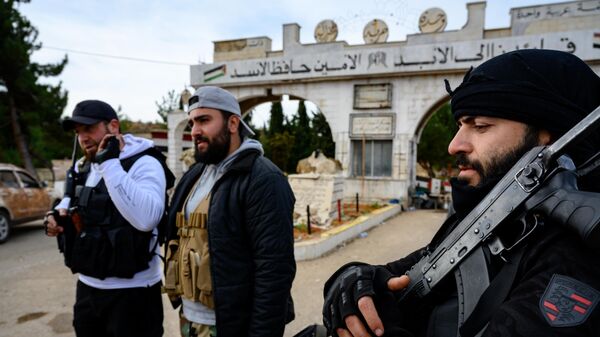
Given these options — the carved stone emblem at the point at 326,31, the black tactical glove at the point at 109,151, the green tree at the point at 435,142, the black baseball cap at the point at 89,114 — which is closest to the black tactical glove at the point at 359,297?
the black tactical glove at the point at 109,151

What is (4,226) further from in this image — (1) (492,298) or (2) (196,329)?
(1) (492,298)

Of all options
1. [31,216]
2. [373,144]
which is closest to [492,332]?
[31,216]

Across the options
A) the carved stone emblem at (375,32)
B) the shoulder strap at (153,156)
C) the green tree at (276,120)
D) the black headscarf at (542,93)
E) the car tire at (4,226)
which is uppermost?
the carved stone emblem at (375,32)

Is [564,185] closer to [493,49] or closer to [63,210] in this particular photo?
[63,210]

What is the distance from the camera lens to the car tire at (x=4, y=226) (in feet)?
22.6

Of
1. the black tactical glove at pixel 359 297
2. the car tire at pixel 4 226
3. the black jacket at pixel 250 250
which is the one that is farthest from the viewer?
the car tire at pixel 4 226

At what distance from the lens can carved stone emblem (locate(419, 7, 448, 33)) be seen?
12766 mm

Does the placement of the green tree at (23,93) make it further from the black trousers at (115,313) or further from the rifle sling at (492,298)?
the rifle sling at (492,298)

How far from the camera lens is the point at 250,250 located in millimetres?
1772

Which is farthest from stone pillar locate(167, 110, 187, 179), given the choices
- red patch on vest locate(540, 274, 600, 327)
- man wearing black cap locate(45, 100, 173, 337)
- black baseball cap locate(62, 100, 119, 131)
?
red patch on vest locate(540, 274, 600, 327)

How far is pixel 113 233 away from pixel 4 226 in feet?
23.4

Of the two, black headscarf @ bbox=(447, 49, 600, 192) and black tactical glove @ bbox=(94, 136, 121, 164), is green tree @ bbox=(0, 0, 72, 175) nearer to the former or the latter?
black tactical glove @ bbox=(94, 136, 121, 164)

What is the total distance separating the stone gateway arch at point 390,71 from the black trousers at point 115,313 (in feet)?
36.7

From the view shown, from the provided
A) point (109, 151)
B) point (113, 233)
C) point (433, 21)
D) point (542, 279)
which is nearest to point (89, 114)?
point (109, 151)
